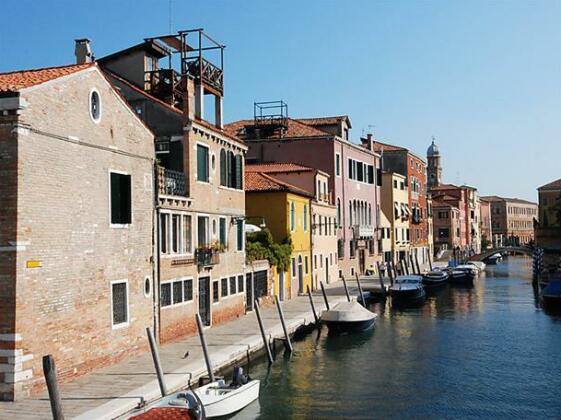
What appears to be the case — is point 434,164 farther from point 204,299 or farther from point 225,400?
point 225,400

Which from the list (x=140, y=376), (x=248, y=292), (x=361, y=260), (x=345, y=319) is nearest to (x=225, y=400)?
(x=140, y=376)

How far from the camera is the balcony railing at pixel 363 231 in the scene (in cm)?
4153

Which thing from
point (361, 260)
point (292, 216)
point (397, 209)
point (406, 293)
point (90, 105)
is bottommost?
point (406, 293)

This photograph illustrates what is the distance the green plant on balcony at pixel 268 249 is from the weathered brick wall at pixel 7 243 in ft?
46.3

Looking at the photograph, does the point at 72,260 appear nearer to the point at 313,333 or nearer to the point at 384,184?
the point at 313,333

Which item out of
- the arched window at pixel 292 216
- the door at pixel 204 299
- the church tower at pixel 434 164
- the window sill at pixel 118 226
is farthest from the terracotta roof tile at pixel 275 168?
the church tower at pixel 434 164

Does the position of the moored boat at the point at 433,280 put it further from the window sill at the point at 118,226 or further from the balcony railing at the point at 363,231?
the window sill at the point at 118,226

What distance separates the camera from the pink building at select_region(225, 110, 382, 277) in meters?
38.1

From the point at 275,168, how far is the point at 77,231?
21.0 meters

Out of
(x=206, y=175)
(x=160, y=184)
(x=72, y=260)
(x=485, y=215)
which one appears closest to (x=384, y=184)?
(x=206, y=175)

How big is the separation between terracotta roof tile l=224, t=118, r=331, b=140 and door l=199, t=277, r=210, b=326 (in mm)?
18695

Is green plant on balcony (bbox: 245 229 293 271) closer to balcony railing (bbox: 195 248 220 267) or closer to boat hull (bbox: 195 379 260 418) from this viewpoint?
balcony railing (bbox: 195 248 220 267)

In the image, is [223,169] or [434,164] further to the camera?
[434,164]

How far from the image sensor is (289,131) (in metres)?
39.1
